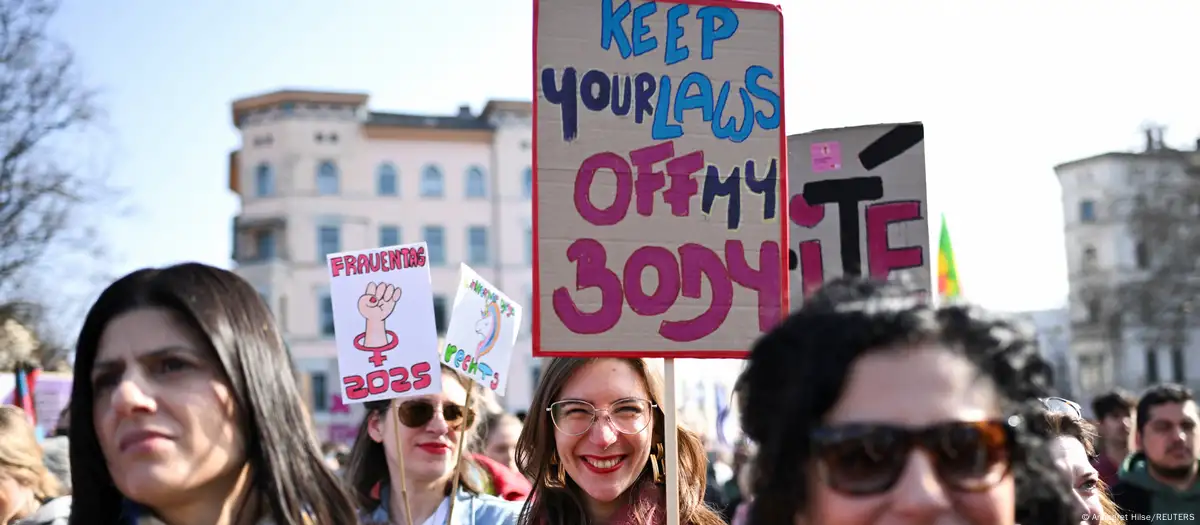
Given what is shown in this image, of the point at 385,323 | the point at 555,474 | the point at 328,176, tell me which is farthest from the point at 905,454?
the point at 328,176

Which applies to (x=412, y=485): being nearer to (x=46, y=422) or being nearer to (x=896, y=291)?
(x=896, y=291)

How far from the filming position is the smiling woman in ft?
7.54

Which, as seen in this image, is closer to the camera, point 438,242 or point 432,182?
point 438,242

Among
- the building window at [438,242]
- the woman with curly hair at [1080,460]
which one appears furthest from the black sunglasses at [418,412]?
the building window at [438,242]

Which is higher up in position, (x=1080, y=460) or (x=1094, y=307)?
(x=1094, y=307)

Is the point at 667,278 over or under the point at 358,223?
under

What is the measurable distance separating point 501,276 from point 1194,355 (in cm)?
3304

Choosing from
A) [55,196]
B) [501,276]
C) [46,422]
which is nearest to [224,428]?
[46,422]

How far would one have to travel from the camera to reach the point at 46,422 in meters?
9.88

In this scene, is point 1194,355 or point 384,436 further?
→ point 1194,355

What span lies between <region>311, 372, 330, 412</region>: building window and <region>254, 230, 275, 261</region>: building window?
5452mm

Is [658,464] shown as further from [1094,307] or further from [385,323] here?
[1094,307]

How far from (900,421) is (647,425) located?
Result: 7.09 ft

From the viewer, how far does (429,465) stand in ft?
15.3
